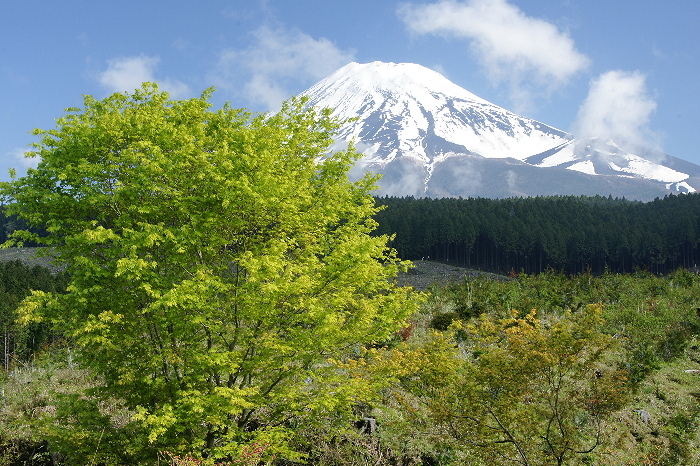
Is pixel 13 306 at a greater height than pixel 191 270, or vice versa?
pixel 191 270

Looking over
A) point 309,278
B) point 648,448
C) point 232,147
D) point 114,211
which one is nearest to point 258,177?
point 232,147

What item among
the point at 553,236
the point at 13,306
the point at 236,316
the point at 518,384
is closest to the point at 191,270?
the point at 236,316

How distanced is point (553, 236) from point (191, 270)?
88.0 meters

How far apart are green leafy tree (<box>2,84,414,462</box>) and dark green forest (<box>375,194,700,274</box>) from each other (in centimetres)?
7743

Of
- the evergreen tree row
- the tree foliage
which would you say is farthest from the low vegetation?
the evergreen tree row

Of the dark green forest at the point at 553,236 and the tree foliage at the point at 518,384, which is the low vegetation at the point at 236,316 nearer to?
the tree foliage at the point at 518,384

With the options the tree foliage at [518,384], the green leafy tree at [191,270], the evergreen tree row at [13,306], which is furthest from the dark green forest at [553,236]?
the tree foliage at [518,384]

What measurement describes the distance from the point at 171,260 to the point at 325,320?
3274 mm

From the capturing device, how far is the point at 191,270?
937 centimetres

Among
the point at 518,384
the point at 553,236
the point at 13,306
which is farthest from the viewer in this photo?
the point at 553,236

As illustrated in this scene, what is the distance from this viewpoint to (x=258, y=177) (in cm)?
902

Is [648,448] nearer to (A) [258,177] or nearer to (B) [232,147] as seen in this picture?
(A) [258,177]

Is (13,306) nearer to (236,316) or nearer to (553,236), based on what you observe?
(236,316)

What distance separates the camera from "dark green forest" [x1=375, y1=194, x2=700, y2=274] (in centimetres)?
8720
